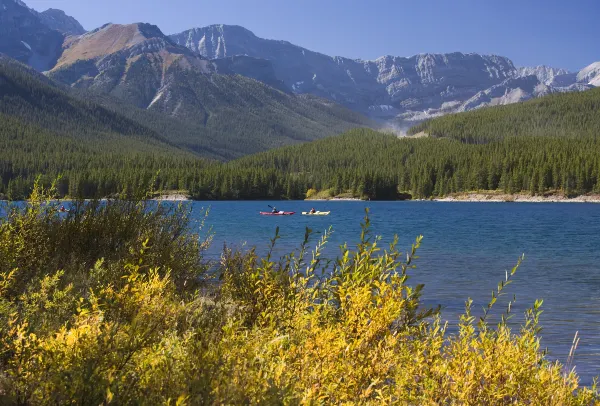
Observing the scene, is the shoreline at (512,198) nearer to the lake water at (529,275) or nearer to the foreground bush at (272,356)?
the lake water at (529,275)

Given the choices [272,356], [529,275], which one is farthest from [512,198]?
[272,356]

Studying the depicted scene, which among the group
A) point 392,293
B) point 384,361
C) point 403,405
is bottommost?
point 403,405

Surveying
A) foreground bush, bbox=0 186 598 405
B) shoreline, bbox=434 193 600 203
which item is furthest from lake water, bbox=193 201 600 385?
shoreline, bbox=434 193 600 203

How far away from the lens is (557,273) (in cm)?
3019

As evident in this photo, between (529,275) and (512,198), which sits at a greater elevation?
(512,198)

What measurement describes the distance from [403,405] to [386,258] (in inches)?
82.2

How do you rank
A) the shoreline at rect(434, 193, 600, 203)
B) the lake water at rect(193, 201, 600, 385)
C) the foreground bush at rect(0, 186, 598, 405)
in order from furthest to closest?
the shoreline at rect(434, 193, 600, 203) → the lake water at rect(193, 201, 600, 385) → the foreground bush at rect(0, 186, 598, 405)

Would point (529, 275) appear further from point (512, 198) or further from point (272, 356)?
point (512, 198)

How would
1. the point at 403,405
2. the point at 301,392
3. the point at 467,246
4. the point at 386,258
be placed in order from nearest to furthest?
the point at 301,392
the point at 403,405
the point at 386,258
the point at 467,246

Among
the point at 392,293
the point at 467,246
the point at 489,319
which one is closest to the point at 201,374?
the point at 392,293

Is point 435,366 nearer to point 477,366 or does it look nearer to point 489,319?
point 477,366

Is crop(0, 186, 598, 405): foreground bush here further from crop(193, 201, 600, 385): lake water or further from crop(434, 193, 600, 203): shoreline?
crop(434, 193, 600, 203): shoreline

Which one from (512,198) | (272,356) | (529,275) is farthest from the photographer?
(512,198)

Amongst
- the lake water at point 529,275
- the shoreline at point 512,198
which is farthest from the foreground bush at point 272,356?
the shoreline at point 512,198
